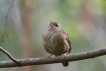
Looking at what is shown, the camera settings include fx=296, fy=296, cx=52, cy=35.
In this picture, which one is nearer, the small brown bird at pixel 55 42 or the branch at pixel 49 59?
the branch at pixel 49 59

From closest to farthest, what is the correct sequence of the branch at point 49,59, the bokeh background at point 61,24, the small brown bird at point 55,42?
the branch at point 49,59, the small brown bird at point 55,42, the bokeh background at point 61,24

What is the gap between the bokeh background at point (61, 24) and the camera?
8836 millimetres

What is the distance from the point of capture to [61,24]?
8.77m

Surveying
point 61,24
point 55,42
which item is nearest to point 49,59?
point 55,42

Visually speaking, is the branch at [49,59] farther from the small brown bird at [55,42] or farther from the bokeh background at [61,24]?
the bokeh background at [61,24]

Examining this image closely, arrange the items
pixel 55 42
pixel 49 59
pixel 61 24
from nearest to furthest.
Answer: pixel 49 59 < pixel 55 42 < pixel 61 24

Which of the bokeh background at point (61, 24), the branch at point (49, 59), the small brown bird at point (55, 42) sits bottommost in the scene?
the branch at point (49, 59)

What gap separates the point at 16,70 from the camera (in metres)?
9.00

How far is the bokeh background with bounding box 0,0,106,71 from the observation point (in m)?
8.84

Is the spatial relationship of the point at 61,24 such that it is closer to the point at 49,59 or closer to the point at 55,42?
the point at 55,42

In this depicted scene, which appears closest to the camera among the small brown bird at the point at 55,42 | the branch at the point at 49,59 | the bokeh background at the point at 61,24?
the branch at the point at 49,59

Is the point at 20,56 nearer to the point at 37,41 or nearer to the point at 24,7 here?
the point at 37,41

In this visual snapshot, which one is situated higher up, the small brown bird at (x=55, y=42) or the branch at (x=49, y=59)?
the small brown bird at (x=55, y=42)

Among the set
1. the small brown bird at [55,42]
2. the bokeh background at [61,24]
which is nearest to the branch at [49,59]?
the small brown bird at [55,42]
